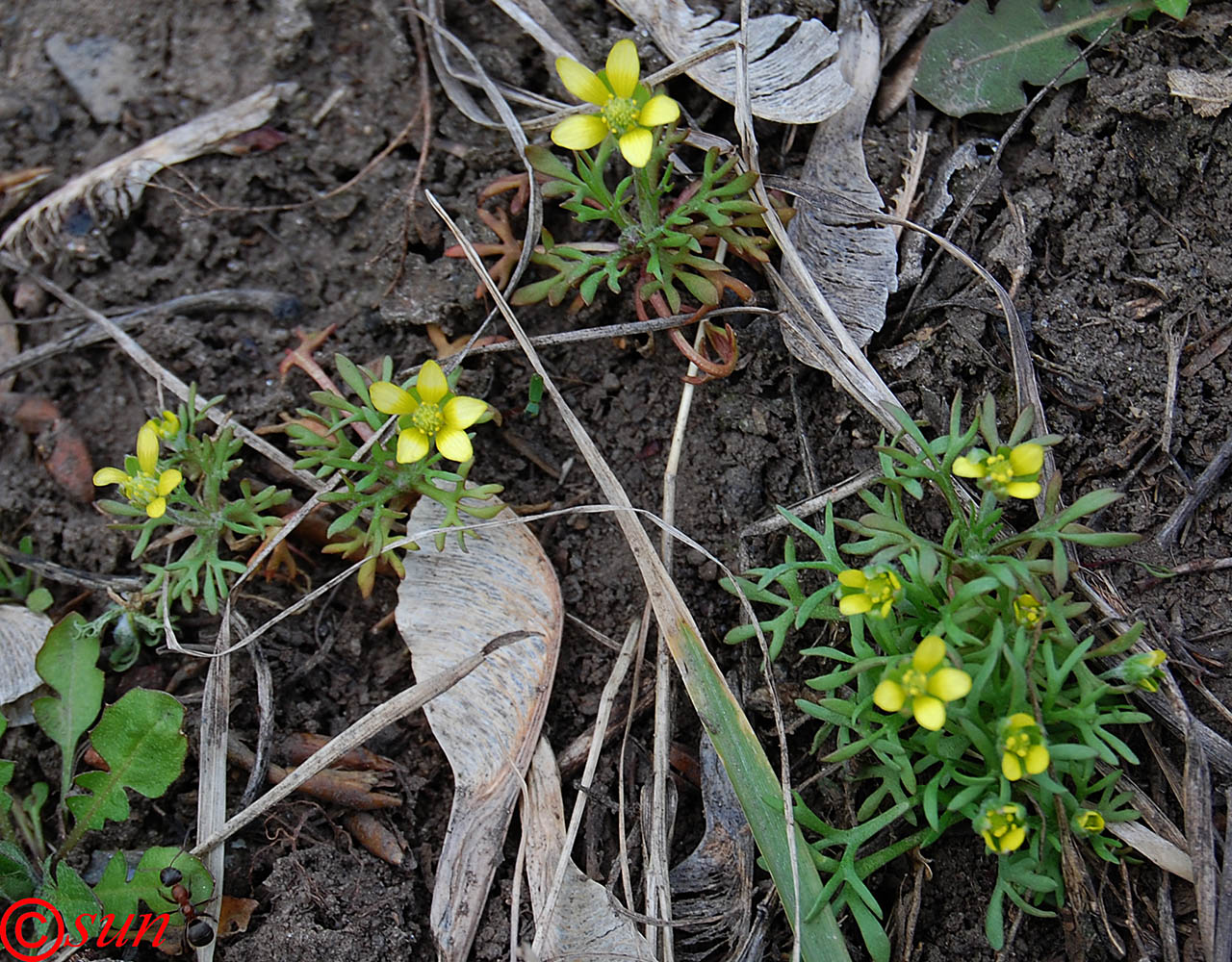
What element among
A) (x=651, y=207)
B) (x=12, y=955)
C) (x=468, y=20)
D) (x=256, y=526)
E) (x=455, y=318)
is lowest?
(x=12, y=955)

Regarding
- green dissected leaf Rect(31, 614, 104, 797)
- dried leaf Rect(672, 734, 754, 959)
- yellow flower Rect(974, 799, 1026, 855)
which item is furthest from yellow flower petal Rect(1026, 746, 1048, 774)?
green dissected leaf Rect(31, 614, 104, 797)

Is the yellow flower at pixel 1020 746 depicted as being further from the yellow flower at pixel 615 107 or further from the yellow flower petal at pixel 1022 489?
the yellow flower at pixel 615 107

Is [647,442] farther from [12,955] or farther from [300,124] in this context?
[12,955]

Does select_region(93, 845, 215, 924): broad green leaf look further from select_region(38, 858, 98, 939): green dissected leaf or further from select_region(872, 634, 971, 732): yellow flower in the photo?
select_region(872, 634, 971, 732): yellow flower

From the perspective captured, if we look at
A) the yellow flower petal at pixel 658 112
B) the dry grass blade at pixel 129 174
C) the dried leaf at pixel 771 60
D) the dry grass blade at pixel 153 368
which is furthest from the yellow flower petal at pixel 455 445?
the dry grass blade at pixel 129 174

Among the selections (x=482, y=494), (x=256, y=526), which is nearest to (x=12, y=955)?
(x=256, y=526)

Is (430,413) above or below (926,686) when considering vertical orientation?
above

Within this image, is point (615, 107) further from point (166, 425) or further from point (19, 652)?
point (19, 652)

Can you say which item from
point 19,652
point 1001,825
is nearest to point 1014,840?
point 1001,825
